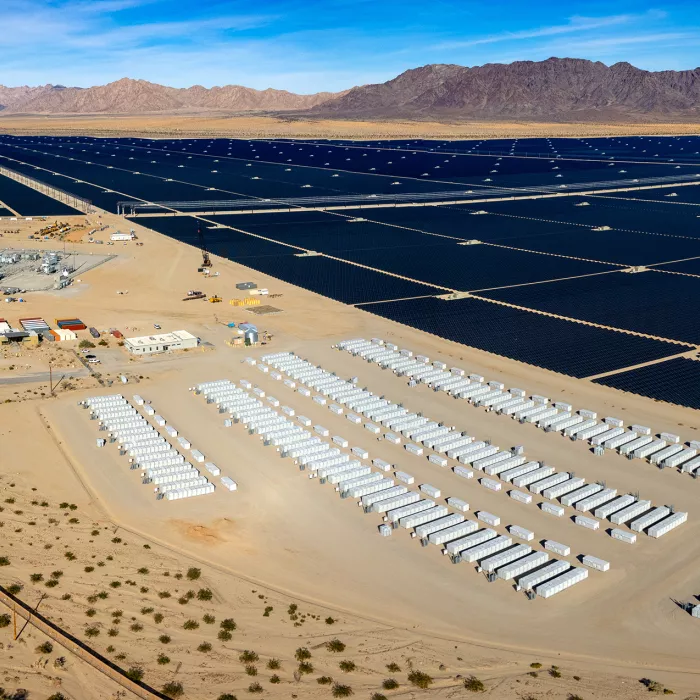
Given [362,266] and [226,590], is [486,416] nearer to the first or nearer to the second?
[226,590]

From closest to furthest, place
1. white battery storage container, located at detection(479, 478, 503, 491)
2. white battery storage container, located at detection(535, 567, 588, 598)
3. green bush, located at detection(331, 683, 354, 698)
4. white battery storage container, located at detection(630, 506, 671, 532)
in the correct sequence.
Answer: green bush, located at detection(331, 683, 354, 698), white battery storage container, located at detection(535, 567, 588, 598), white battery storage container, located at detection(630, 506, 671, 532), white battery storage container, located at detection(479, 478, 503, 491)

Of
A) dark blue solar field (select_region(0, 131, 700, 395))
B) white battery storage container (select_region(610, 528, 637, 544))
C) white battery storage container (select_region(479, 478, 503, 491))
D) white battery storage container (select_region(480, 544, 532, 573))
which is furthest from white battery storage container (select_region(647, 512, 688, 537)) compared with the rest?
dark blue solar field (select_region(0, 131, 700, 395))

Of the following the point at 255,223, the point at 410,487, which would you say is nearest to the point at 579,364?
the point at 410,487

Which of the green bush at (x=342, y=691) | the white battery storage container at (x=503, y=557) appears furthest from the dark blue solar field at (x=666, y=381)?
the green bush at (x=342, y=691)

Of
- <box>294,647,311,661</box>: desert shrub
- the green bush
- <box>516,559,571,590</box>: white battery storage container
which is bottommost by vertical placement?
the green bush

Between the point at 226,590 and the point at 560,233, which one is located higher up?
the point at 560,233

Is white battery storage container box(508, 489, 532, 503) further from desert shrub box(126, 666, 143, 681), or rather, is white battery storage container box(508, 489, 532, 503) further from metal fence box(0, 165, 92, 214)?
metal fence box(0, 165, 92, 214)

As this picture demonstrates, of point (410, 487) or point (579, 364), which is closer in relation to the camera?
point (410, 487)

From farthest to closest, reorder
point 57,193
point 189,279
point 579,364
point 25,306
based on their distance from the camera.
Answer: point 57,193 < point 189,279 < point 25,306 < point 579,364
